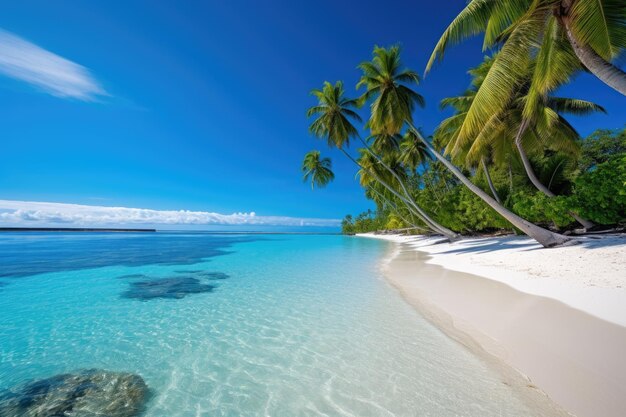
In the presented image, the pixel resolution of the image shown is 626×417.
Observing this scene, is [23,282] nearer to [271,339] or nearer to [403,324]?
[271,339]

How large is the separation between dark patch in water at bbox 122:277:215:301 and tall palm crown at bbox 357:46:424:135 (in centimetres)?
1298

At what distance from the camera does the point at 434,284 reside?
7617 mm

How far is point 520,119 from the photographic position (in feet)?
38.4

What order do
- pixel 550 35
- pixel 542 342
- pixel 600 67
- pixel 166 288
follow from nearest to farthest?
pixel 542 342
pixel 600 67
pixel 550 35
pixel 166 288

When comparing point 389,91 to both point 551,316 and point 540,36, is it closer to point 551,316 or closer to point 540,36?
point 540,36

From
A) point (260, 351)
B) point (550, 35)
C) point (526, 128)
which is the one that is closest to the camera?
point (260, 351)

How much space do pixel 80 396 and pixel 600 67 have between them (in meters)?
9.87

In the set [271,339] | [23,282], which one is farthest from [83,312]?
[23,282]

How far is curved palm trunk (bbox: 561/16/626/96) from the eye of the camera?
16.4ft

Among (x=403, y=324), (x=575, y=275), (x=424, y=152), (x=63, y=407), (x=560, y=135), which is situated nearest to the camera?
(x=63, y=407)

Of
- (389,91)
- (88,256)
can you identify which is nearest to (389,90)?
(389,91)

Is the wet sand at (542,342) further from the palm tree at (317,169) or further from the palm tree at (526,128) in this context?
the palm tree at (317,169)

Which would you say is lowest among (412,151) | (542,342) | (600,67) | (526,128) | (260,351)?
(260,351)

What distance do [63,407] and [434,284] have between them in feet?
25.8
